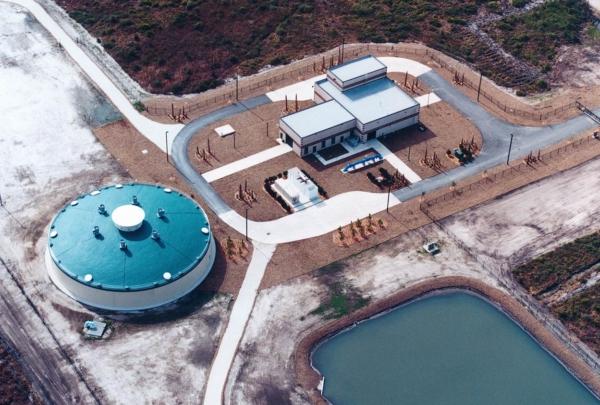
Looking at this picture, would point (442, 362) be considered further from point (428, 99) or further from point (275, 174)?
point (428, 99)

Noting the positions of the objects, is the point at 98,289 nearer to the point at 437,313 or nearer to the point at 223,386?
the point at 223,386

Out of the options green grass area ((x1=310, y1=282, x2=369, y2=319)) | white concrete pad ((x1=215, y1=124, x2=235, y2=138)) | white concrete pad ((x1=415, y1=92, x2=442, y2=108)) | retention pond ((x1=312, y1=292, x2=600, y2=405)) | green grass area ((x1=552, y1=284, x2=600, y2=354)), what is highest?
white concrete pad ((x1=415, y1=92, x2=442, y2=108))

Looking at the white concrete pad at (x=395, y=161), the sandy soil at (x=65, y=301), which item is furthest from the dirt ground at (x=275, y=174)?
the sandy soil at (x=65, y=301)

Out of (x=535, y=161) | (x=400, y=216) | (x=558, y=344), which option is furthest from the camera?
(x=535, y=161)

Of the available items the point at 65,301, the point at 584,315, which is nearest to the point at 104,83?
the point at 65,301

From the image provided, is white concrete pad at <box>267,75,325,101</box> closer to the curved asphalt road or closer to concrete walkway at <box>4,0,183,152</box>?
the curved asphalt road

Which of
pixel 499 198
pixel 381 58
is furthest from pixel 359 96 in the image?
pixel 499 198

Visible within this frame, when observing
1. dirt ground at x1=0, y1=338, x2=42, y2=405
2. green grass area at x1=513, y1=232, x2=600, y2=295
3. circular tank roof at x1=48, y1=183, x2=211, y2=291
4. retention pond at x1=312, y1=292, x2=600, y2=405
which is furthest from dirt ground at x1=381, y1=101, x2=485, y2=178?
dirt ground at x1=0, y1=338, x2=42, y2=405
